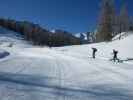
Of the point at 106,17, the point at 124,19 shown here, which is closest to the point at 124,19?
the point at 124,19

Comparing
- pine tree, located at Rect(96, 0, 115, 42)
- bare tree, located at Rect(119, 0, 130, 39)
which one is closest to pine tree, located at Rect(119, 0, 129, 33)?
bare tree, located at Rect(119, 0, 130, 39)

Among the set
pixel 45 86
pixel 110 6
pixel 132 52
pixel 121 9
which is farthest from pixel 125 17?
pixel 45 86

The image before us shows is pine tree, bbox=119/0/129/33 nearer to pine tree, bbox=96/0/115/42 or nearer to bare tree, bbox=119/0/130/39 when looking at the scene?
bare tree, bbox=119/0/130/39

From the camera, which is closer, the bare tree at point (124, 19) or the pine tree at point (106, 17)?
the pine tree at point (106, 17)

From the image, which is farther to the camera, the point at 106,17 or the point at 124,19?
the point at 124,19

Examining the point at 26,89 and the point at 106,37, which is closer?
the point at 26,89

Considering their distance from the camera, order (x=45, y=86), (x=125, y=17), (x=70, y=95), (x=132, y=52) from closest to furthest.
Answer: (x=70, y=95), (x=45, y=86), (x=132, y=52), (x=125, y=17)

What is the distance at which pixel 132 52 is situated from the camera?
112ft

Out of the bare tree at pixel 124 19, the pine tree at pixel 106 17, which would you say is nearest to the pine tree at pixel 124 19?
the bare tree at pixel 124 19

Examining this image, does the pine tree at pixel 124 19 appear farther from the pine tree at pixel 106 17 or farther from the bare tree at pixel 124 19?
the pine tree at pixel 106 17

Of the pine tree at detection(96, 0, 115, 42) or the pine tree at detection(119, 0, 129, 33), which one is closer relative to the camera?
the pine tree at detection(96, 0, 115, 42)

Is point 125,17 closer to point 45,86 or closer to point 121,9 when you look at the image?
point 121,9

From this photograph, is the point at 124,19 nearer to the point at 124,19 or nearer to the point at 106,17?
the point at 124,19

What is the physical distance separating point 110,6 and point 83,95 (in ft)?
185
